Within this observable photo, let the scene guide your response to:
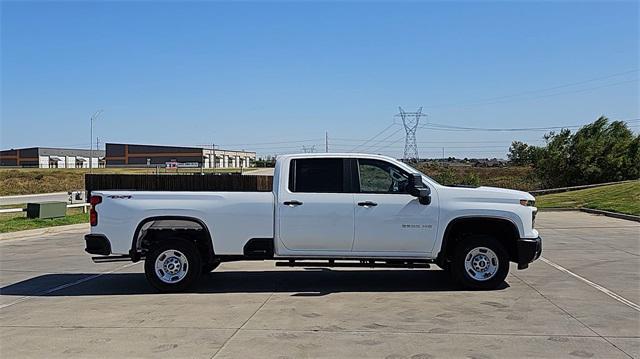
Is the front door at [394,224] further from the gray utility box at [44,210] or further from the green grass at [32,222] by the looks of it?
the gray utility box at [44,210]

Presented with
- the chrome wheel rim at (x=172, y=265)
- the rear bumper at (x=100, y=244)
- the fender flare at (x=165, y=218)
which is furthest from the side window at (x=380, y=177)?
the rear bumper at (x=100, y=244)

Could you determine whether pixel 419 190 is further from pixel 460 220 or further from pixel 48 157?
pixel 48 157

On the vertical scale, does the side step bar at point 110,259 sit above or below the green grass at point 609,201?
below

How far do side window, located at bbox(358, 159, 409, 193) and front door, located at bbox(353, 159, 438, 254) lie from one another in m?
0.15

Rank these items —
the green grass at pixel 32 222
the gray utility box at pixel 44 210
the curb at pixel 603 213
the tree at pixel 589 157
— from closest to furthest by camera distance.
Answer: the green grass at pixel 32 222
the gray utility box at pixel 44 210
the curb at pixel 603 213
the tree at pixel 589 157

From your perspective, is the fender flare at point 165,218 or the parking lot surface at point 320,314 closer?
the parking lot surface at point 320,314

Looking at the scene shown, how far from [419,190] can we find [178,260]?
12.3 feet

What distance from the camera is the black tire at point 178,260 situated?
9.46 meters

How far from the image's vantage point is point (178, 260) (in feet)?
31.2

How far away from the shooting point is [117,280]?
10898 mm

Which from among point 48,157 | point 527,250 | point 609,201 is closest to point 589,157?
point 609,201

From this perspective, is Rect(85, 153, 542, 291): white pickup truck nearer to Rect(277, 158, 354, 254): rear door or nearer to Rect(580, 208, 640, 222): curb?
Rect(277, 158, 354, 254): rear door

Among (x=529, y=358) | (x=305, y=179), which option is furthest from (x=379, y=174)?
(x=529, y=358)

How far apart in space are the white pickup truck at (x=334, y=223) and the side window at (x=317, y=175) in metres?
0.02
